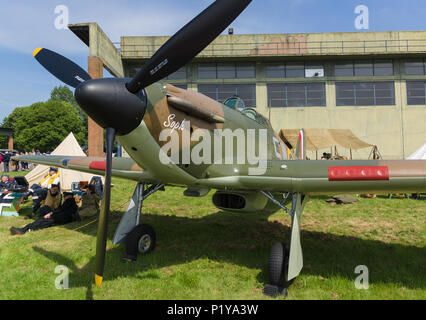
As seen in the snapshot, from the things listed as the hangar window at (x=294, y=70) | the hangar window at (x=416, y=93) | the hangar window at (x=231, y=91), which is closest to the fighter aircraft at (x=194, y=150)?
the hangar window at (x=231, y=91)

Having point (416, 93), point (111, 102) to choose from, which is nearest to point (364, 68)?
point (416, 93)

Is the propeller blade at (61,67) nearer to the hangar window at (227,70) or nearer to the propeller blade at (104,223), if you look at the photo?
the propeller blade at (104,223)

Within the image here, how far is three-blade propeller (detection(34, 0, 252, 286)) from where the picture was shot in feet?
10.5

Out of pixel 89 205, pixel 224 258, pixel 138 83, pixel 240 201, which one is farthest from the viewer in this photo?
pixel 89 205

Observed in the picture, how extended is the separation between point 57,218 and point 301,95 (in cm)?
2172

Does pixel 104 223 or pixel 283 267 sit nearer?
pixel 104 223

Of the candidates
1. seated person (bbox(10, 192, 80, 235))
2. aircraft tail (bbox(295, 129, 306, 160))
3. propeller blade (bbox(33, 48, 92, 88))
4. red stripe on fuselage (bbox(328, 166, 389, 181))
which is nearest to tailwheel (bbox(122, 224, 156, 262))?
propeller blade (bbox(33, 48, 92, 88))

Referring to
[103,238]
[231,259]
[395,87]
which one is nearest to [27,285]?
[103,238]

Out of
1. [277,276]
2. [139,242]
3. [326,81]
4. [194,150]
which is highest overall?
[326,81]

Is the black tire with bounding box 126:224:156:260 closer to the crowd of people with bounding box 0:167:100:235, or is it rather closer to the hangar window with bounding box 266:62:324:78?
the crowd of people with bounding box 0:167:100:235

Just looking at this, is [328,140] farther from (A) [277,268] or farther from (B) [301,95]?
(A) [277,268]

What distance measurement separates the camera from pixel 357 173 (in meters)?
4.00
